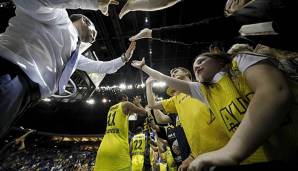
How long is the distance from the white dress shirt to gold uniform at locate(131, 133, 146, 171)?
408 centimetres

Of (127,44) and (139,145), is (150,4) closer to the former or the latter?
(139,145)

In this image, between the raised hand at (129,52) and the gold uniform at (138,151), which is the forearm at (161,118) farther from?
the gold uniform at (138,151)

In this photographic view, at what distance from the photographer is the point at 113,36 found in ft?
26.9

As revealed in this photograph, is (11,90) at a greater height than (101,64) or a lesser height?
lesser

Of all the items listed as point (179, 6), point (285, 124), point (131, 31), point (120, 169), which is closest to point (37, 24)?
point (285, 124)

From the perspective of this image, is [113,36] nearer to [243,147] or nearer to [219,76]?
[219,76]

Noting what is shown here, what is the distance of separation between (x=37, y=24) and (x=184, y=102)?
1.57m

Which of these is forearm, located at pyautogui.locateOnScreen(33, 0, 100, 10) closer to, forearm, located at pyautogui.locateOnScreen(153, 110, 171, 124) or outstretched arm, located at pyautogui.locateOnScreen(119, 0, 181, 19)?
outstretched arm, located at pyautogui.locateOnScreen(119, 0, 181, 19)

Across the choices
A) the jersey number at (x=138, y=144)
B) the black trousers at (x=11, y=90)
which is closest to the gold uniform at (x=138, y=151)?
the jersey number at (x=138, y=144)

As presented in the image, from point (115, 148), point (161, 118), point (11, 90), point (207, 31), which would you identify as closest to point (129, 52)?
point (161, 118)

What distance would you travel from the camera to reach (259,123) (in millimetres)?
643

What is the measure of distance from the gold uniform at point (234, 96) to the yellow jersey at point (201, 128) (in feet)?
1.96

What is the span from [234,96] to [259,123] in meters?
0.49

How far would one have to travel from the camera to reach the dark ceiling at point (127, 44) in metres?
6.67
